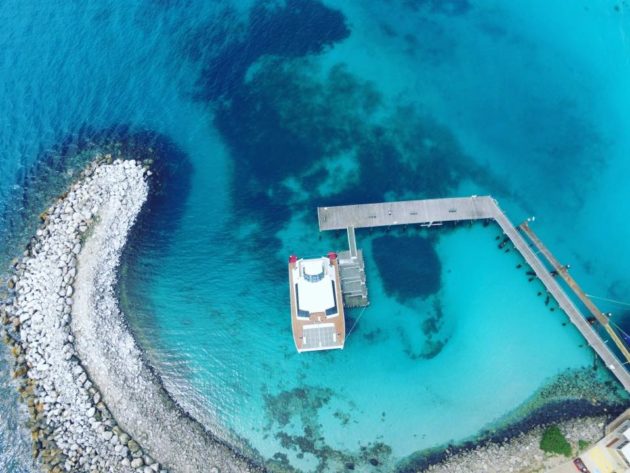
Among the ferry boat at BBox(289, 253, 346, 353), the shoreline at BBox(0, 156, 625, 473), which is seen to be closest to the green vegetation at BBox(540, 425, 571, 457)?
the shoreline at BBox(0, 156, 625, 473)

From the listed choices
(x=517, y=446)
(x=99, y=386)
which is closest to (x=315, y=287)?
(x=99, y=386)

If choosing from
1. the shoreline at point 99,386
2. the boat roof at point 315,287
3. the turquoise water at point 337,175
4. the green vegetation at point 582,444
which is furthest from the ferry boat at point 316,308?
the green vegetation at point 582,444

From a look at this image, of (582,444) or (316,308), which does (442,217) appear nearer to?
(316,308)

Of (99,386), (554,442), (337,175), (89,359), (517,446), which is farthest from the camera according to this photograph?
(337,175)

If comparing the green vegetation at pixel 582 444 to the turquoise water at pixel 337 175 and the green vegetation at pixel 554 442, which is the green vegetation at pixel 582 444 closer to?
the green vegetation at pixel 554 442

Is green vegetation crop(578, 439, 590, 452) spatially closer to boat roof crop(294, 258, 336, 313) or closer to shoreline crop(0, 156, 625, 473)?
shoreline crop(0, 156, 625, 473)

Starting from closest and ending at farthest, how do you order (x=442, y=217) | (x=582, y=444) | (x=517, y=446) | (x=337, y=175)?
(x=582, y=444) < (x=517, y=446) < (x=442, y=217) < (x=337, y=175)

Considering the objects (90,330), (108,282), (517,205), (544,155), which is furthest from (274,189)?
(544,155)
